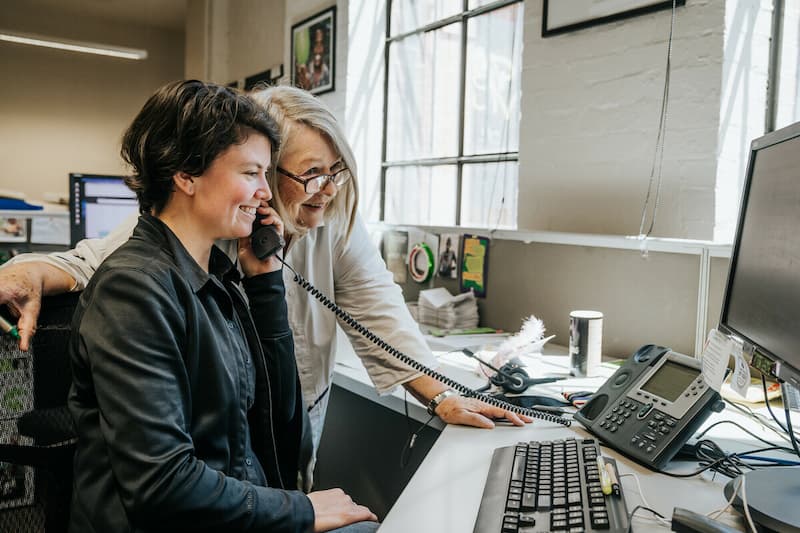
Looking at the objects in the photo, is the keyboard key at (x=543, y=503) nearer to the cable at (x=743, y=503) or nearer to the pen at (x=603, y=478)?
the pen at (x=603, y=478)

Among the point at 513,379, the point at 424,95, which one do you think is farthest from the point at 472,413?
the point at 424,95

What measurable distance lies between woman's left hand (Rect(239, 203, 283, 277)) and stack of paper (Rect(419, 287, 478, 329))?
959mm

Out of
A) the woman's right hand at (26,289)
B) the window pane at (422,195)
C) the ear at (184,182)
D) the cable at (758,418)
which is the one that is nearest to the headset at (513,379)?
the cable at (758,418)

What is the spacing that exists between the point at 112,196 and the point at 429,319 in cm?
198

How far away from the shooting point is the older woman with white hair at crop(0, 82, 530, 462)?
1.23m

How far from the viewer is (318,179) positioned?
1334 millimetres

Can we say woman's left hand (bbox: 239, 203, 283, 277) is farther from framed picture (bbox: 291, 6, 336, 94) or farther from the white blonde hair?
framed picture (bbox: 291, 6, 336, 94)

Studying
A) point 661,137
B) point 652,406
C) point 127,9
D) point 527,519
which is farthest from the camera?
point 127,9

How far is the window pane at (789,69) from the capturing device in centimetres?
175

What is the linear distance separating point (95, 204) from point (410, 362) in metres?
2.48

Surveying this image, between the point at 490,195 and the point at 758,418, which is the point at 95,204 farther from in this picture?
the point at 758,418

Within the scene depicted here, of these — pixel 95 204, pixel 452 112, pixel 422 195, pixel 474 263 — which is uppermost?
pixel 452 112

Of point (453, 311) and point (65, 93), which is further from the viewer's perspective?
point (65, 93)

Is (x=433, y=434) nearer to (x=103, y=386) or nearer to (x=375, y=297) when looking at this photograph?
(x=375, y=297)
